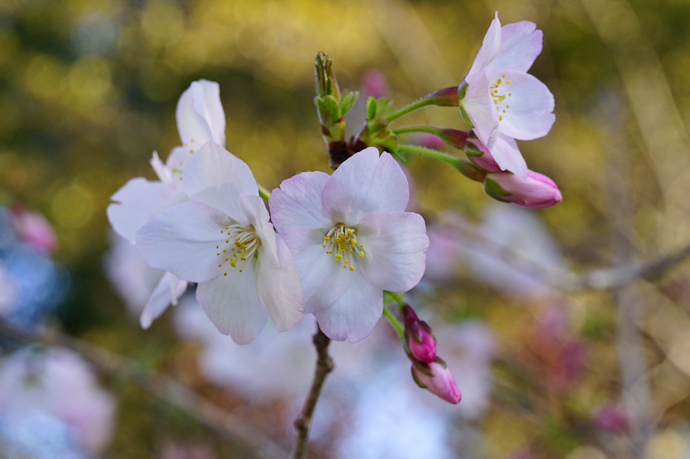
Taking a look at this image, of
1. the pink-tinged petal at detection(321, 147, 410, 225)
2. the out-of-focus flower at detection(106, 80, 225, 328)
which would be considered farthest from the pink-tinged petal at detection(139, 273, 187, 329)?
the pink-tinged petal at detection(321, 147, 410, 225)

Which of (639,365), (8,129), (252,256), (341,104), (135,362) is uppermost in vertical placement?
(341,104)

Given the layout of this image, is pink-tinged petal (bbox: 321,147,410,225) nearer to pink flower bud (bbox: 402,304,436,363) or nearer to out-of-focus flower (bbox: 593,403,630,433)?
pink flower bud (bbox: 402,304,436,363)

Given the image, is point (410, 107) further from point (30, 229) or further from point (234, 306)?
point (30, 229)

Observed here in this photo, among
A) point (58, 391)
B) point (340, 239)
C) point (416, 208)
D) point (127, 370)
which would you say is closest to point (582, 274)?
point (416, 208)

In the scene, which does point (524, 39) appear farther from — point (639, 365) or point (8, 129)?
point (8, 129)

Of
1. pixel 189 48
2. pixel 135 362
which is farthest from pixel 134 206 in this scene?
pixel 189 48

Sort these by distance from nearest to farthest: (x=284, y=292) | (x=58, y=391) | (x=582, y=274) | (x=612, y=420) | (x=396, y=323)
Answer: (x=284, y=292)
(x=396, y=323)
(x=582, y=274)
(x=612, y=420)
(x=58, y=391)

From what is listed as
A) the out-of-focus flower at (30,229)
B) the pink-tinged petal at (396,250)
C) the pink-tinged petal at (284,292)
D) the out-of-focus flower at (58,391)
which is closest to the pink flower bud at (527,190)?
the pink-tinged petal at (396,250)
